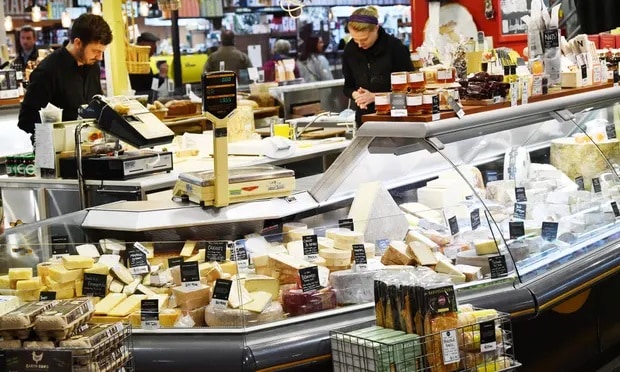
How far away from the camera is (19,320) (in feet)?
9.33

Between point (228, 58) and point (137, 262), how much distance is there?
9.06 m

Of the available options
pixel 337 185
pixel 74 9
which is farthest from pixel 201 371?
pixel 74 9

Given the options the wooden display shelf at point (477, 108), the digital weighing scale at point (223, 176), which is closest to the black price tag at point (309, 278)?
the digital weighing scale at point (223, 176)

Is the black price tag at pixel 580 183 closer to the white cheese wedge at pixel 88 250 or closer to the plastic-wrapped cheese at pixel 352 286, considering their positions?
the plastic-wrapped cheese at pixel 352 286

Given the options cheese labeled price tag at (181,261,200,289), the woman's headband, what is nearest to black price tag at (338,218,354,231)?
cheese labeled price tag at (181,261,200,289)

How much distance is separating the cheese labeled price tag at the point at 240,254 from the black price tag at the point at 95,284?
0.52 m

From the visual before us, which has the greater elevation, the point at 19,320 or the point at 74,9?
the point at 74,9

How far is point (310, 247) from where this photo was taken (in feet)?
12.9

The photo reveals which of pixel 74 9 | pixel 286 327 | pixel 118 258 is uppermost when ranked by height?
pixel 74 9

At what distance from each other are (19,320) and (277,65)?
9278 millimetres

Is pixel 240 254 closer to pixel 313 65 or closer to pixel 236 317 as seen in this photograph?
pixel 236 317

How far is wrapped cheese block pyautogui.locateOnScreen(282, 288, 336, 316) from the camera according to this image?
367cm

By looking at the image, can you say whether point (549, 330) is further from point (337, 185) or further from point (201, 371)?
point (201, 371)

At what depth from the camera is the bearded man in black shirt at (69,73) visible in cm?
652
